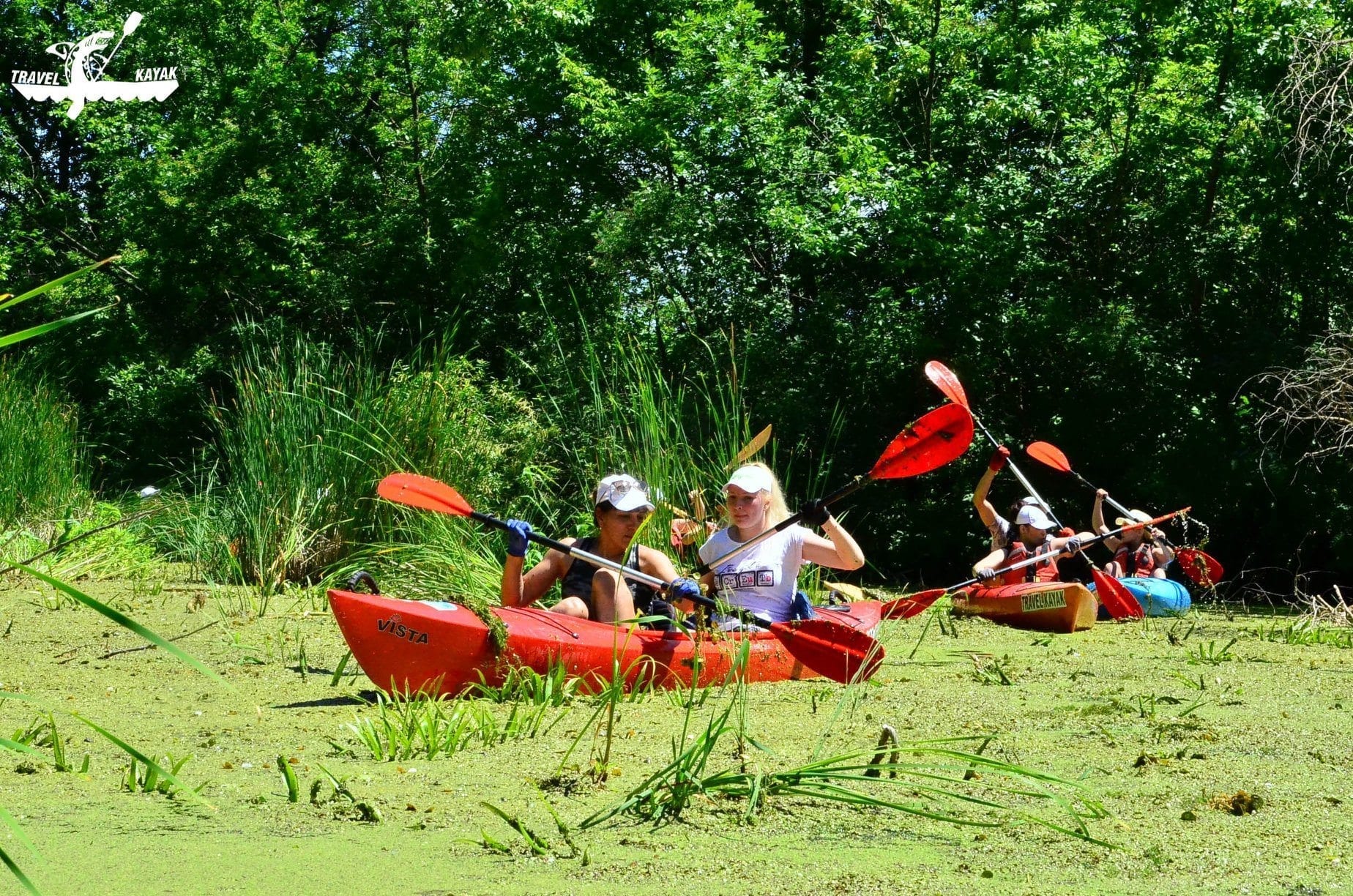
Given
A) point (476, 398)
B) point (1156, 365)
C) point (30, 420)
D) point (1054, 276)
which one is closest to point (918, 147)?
point (1054, 276)

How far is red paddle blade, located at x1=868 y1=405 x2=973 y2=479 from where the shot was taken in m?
5.82

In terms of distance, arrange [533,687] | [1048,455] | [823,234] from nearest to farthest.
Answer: [533,687] < [1048,455] < [823,234]

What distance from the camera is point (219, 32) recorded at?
683 inches

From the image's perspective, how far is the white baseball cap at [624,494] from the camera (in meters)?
5.30

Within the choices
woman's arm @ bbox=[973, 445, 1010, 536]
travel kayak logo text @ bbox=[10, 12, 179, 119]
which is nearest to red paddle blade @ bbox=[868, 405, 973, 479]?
woman's arm @ bbox=[973, 445, 1010, 536]

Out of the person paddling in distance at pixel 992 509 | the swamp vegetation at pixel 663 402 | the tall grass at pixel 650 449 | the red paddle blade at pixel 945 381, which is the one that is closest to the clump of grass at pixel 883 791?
the swamp vegetation at pixel 663 402

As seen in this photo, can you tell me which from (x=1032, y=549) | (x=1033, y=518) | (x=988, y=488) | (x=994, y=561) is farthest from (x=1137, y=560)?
(x=988, y=488)

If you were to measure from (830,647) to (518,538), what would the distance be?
123 cm

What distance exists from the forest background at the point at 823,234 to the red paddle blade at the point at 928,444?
282cm

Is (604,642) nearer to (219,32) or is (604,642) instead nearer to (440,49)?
(440,49)

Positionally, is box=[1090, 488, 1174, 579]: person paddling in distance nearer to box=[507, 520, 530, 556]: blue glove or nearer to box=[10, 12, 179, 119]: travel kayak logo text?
box=[507, 520, 530, 556]: blue glove

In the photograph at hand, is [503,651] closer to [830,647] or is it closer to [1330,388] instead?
[830,647]

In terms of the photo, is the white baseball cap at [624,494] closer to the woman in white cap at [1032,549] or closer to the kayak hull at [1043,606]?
the kayak hull at [1043,606]

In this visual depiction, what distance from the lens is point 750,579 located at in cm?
560
